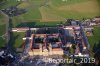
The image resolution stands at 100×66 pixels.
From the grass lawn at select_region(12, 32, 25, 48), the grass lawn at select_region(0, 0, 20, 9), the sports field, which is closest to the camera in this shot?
the grass lawn at select_region(12, 32, 25, 48)

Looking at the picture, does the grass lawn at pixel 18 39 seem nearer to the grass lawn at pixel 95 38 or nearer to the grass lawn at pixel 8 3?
the grass lawn at pixel 8 3

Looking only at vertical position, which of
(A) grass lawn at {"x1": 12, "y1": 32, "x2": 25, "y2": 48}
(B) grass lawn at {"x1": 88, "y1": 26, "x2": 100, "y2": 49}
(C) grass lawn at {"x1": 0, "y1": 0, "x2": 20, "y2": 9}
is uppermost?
(C) grass lawn at {"x1": 0, "y1": 0, "x2": 20, "y2": 9}

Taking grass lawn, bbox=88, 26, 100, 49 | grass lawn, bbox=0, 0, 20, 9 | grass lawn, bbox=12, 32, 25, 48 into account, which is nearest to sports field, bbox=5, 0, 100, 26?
grass lawn, bbox=0, 0, 20, 9

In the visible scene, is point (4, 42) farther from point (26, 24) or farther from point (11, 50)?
point (26, 24)

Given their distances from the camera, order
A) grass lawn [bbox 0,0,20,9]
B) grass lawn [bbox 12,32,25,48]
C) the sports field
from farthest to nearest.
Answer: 1. grass lawn [bbox 0,0,20,9]
2. the sports field
3. grass lawn [bbox 12,32,25,48]

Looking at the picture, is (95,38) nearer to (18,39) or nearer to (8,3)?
(18,39)

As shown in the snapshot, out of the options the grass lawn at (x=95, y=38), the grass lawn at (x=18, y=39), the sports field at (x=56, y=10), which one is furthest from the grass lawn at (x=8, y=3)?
the grass lawn at (x=95, y=38)

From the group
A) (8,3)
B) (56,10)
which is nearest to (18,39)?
(56,10)

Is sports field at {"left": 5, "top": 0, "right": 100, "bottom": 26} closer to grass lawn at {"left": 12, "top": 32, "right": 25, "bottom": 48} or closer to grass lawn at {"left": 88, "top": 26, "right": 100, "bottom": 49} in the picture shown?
grass lawn at {"left": 12, "top": 32, "right": 25, "bottom": 48}
